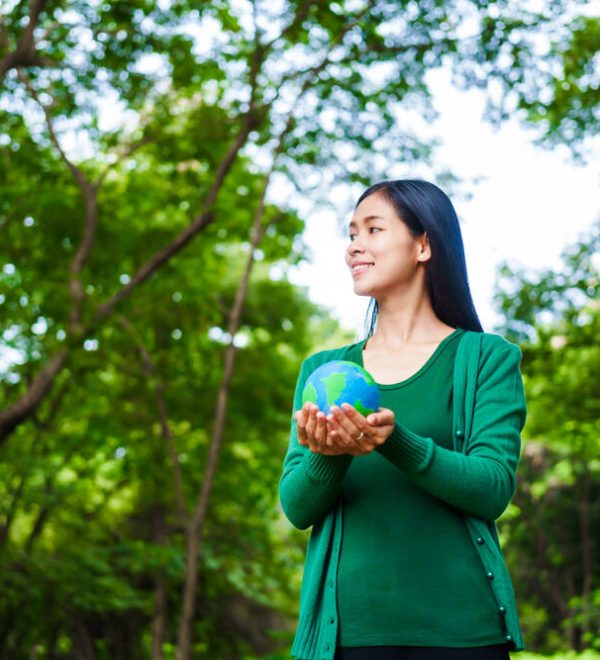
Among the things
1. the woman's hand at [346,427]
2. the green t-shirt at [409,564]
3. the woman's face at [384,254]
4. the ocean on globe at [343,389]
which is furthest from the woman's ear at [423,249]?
the woman's hand at [346,427]

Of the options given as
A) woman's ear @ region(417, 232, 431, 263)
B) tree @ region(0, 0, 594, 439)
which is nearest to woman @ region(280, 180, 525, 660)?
woman's ear @ region(417, 232, 431, 263)

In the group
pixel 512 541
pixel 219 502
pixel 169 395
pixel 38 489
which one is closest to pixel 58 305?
pixel 169 395

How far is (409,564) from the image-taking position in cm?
206

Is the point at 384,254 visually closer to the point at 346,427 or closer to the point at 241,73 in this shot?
the point at 346,427

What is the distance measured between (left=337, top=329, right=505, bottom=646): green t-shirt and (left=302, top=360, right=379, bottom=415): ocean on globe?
282 millimetres

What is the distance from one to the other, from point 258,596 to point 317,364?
51.8ft

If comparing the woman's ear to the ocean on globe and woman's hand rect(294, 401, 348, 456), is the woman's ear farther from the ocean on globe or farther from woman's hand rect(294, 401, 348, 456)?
woman's hand rect(294, 401, 348, 456)

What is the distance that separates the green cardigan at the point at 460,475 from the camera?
200cm

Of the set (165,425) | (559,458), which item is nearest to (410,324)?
(165,425)

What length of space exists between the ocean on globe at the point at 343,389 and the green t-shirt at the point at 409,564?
0.93 feet

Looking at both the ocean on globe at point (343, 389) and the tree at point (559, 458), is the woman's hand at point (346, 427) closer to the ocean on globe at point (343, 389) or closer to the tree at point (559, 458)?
the ocean on globe at point (343, 389)

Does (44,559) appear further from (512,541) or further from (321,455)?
(321,455)

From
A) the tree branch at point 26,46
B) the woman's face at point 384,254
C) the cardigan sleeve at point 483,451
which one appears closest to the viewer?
the cardigan sleeve at point 483,451

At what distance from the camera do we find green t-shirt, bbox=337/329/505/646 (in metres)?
2.01
